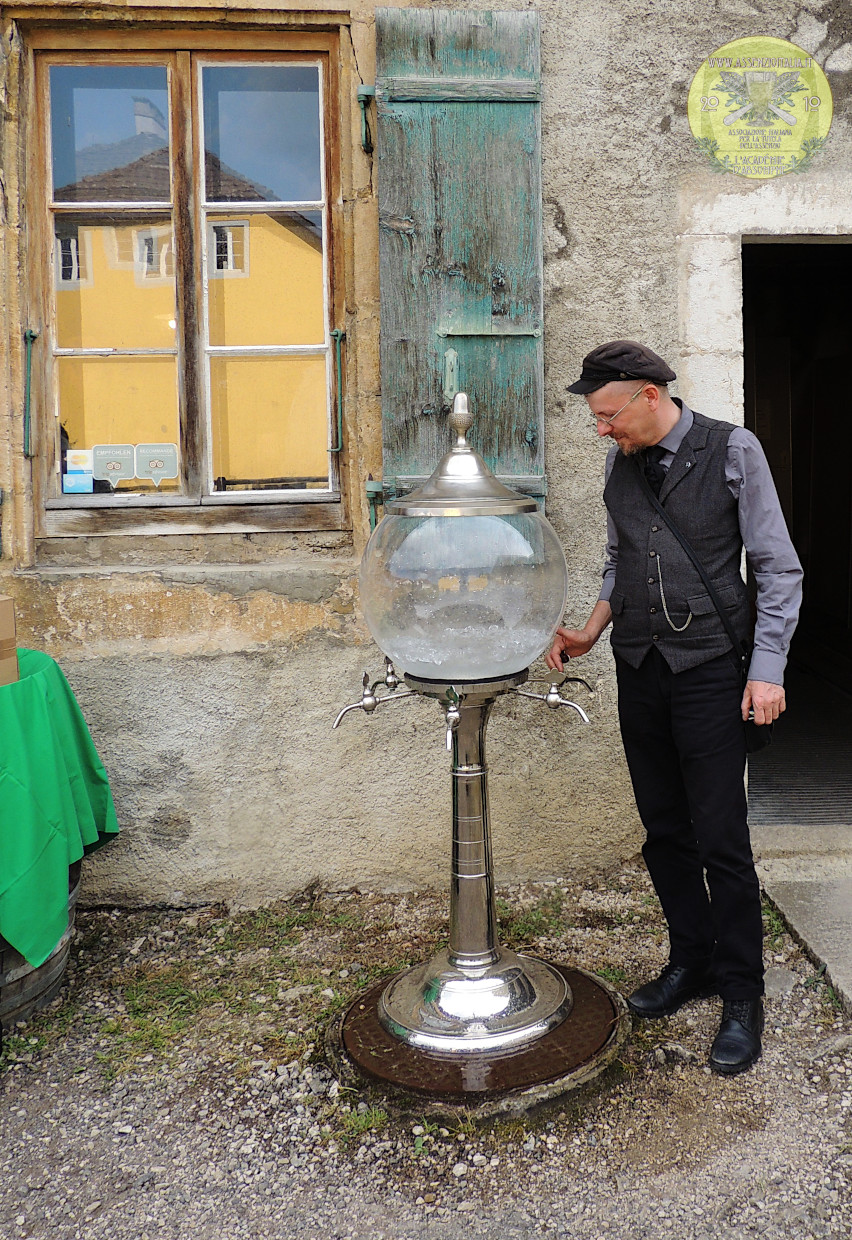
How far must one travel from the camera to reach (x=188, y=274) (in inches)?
143

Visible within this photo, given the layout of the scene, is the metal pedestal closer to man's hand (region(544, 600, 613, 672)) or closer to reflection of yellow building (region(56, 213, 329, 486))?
man's hand (region(544, 600, 613, 672))

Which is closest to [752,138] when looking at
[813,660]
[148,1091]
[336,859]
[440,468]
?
[440,468]

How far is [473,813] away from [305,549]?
1350 millimetres

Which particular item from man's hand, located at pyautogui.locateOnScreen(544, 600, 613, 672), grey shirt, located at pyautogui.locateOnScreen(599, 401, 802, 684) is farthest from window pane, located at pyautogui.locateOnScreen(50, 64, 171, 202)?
grey shirt, located at pyautogui.locateOnScreen(599, 401, 802, 684)

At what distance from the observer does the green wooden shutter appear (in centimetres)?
337

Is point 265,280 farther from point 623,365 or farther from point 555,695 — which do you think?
point 555,695

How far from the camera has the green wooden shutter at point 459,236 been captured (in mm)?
3365

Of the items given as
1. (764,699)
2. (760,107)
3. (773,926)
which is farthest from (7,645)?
(760,107)

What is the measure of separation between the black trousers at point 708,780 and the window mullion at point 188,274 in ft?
5.97

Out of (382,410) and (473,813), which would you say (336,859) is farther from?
(382,410)

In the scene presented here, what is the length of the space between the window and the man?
1.41 m

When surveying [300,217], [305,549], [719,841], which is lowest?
[719,841]

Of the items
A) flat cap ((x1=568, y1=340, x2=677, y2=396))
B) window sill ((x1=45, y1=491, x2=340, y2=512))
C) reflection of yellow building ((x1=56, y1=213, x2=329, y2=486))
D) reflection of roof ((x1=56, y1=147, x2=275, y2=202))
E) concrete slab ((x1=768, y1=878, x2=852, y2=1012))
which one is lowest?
concrete slab ((x1=768, y1=878, x2=852, y2=1012))

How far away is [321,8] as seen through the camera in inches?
135
